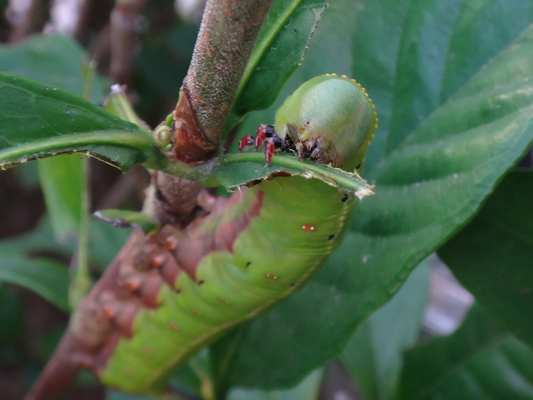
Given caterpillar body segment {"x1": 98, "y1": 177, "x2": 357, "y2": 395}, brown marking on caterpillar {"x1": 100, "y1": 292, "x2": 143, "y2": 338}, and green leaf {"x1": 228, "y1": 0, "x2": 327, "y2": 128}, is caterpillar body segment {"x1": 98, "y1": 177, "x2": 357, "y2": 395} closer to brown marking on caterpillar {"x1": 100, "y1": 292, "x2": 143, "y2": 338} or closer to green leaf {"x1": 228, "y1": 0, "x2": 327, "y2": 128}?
brown marking on caterpillar {"x1": 100, "y1": 292, "x2": 143, "y2": 338}

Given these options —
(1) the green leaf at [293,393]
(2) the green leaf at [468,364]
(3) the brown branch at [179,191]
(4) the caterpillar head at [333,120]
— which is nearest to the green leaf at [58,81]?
(3) the brown branch at [179,191]

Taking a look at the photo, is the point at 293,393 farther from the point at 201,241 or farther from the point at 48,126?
the point at 48,126

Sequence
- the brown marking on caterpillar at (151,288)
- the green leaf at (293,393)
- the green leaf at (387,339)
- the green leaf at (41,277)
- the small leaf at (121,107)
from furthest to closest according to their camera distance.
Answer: the green leaf at (293,393), the green leaf at (387,339), the green leaf at (41,277), the brown marking on caterpillar at (151,288), the small leaf at (121,107)

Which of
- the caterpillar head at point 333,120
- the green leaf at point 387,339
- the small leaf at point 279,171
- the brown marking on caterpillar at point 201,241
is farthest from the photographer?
the green leaf at point 387,339

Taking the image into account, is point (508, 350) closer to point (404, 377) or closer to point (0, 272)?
point (404, 377)

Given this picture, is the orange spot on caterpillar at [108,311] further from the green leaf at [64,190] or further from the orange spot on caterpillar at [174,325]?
the green leaf at [64,190]

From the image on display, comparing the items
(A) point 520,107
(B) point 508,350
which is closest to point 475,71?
(A) point 520,107

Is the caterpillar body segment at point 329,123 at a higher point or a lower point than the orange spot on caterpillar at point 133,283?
higher
